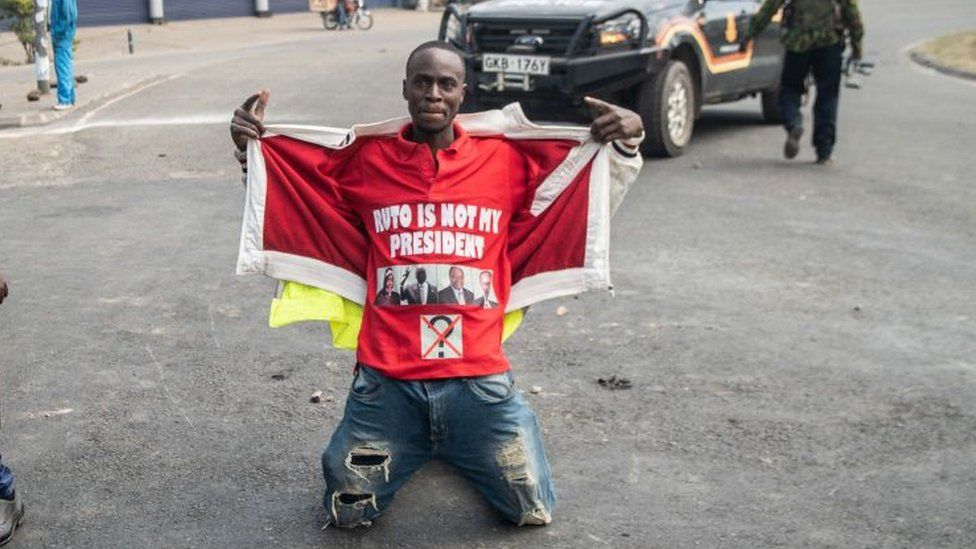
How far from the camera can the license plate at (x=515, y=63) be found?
11633 millimetres

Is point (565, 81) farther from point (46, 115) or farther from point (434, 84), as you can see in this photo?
point (434, 84)

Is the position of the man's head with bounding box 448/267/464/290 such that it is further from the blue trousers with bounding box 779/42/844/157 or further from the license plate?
the blue trousers with bounding box 779/42/844/157

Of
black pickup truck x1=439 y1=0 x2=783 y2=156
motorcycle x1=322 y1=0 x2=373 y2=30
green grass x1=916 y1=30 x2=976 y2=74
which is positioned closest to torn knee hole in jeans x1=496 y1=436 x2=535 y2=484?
black pickup truck x1=439 y1=0 x2=783 y2=156

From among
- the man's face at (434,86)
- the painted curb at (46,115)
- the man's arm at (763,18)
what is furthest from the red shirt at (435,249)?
the painted curb at (46,115)

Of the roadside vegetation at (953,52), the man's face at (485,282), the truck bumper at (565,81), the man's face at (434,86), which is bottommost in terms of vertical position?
the roadside vegetation at (953,52)

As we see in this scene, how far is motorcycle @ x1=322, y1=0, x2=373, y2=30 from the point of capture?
32.2 m

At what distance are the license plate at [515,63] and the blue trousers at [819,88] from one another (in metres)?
2.06

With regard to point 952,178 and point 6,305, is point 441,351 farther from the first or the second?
point 952,178

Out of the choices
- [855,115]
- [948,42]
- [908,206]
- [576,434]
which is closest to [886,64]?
[948,42]

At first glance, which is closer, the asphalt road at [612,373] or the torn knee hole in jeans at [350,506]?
the torn knee hole in jeans at [350,506]

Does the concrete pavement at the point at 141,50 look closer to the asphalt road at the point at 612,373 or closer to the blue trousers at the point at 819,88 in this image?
the asphalt road at the point at 612,373

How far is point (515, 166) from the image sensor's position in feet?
15.6

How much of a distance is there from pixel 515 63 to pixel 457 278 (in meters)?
7.45

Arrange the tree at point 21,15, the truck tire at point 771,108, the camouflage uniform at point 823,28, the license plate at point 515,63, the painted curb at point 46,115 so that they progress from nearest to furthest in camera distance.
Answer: the camouflage uniform at point 823,28 → the license plate at point 515,63 → the truck tire at point 771,108 → the painted curb at point 46,115 → the tree at point 21,15
